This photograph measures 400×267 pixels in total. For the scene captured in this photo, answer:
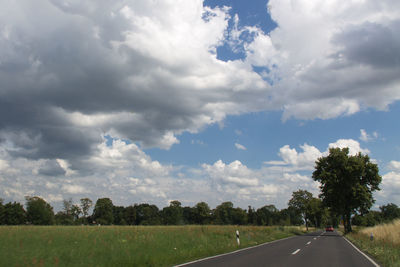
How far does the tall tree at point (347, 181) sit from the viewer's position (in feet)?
141

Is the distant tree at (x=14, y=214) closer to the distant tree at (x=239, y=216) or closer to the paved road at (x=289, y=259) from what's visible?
the paved road at (x=289, y=259)

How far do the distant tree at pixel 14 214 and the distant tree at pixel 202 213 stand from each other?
69.2 meters

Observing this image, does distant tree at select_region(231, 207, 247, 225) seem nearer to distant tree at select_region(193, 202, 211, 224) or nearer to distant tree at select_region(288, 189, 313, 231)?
distant tree at select_region(193, 202, 211, 224)

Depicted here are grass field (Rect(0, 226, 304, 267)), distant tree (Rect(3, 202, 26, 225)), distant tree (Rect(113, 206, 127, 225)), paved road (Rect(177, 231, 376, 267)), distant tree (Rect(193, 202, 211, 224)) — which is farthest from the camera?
distant tree (Rect(193, 202, 211, 224))

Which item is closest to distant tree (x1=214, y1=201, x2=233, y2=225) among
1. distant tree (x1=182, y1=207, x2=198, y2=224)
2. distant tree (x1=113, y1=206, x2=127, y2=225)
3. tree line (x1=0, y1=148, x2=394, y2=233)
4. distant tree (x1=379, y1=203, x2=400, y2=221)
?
tree line (x1=0, y1=148, x2=394, y2=233)

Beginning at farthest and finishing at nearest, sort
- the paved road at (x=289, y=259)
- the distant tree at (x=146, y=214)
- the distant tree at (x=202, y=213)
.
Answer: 1. the distant tree at (x=202, y=213)
2. the distant tree at (x=146, y=214)
3. the paved road at (x=289, y=259)

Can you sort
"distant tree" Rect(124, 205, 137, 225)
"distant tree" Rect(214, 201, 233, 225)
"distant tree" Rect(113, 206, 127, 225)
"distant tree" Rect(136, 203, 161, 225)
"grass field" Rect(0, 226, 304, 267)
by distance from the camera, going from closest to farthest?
"grass field" Rect(0, 226, 304, 267) < "distant tree" Rect(113, 206, 127, 225) < "distant tree" Rect(124, 205, 137, 225) < "distant tree" Rect(136, 203, 161, 225) < "distant tree" Rect(214, 201, 233, 225)

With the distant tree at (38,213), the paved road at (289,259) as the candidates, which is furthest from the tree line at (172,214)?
the paved road at (289,259)

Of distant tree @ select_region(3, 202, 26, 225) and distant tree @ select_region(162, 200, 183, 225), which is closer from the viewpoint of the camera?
distant tree @ select_region(3, 202, 26, 225)

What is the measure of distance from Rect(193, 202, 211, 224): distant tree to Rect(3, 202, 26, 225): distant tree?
6925 centimetres

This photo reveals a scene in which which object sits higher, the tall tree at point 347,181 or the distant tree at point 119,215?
the tall tree at point 347,181

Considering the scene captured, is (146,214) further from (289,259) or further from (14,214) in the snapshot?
(289,259)

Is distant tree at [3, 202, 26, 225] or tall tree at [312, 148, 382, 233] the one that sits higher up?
tall tree at [312, 148, 382, 233]

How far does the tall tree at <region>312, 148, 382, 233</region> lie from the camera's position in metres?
43.1
